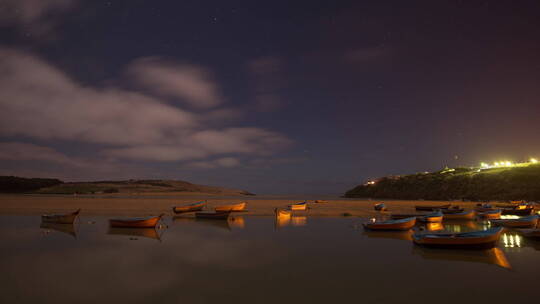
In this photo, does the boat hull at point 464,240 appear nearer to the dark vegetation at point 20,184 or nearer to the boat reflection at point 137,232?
the boat reflection at point 137,232

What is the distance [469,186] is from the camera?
7288cm

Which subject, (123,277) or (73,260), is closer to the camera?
(123,277)

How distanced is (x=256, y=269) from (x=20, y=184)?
5664 inches

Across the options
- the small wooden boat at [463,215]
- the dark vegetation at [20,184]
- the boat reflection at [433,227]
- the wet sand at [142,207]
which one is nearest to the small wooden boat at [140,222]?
the wet sand at [142,207]

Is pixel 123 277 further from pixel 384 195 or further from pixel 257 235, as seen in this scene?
pixel 384 195

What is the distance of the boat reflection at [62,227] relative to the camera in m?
21.7

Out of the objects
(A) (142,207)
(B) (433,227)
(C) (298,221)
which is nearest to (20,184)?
(A) (142,207)

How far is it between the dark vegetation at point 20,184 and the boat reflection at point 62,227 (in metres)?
115

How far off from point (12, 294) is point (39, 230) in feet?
52.3

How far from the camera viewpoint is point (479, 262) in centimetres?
1328

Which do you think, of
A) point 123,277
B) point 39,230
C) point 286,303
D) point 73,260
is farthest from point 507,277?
point 39,230

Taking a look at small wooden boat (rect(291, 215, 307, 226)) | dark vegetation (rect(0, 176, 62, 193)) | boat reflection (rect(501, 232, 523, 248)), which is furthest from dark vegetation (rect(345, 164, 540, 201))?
dark vegetation (rect(0, 176, 62, 193))

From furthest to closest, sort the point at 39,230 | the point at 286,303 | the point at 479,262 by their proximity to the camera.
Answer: the point at 39,230 < the point at 479,262 < the point at 286,303

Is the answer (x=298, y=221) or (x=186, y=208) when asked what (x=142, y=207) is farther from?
(x=298, y=221)
